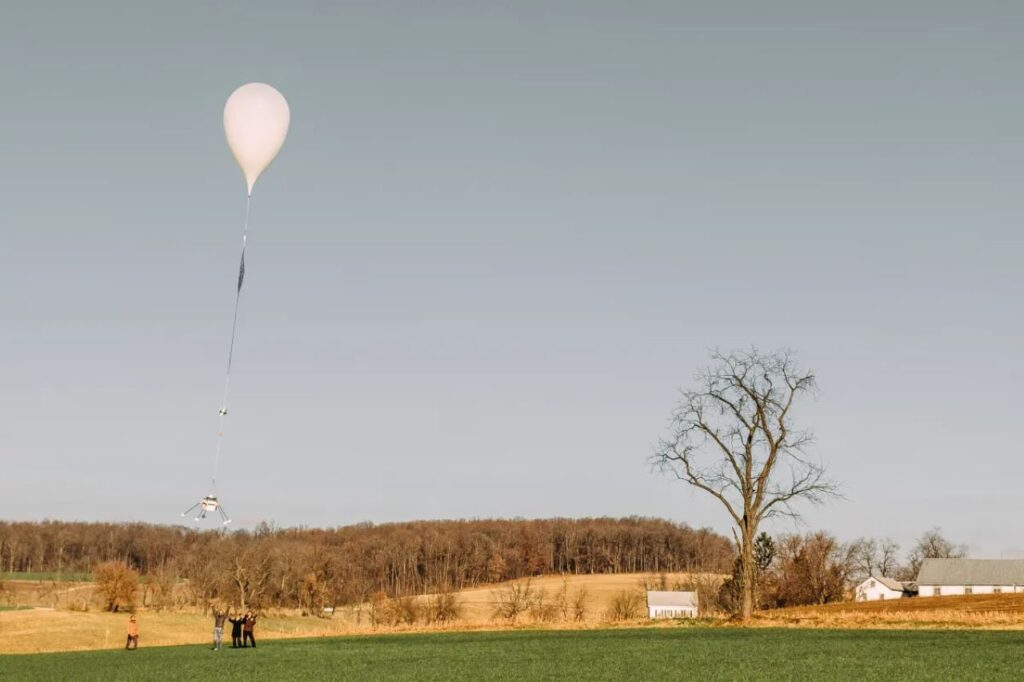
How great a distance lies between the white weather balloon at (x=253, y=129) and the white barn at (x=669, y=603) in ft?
362

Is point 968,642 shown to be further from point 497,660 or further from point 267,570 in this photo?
point 267,570

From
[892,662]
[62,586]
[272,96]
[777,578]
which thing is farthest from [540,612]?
[62,586]

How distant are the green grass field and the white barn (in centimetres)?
8623

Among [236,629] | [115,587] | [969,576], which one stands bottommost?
[115,587]

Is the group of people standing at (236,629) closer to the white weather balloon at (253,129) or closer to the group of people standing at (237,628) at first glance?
the group of people standing at (237,628)

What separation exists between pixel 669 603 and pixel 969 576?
4437 centimetres

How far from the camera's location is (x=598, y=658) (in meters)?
30.7

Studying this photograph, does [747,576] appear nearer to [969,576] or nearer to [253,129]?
[253,129]

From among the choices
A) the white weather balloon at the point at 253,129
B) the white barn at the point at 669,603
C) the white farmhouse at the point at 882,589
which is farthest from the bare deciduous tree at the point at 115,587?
the white farmhouse at the point at 882,589

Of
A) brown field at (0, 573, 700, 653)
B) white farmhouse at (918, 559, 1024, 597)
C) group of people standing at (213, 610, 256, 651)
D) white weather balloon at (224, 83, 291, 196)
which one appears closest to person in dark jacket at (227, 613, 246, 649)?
group of people standing at (213, 610, 256, 651)

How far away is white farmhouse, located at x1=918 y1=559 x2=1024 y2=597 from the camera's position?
136m

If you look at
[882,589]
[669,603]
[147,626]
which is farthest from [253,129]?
[882,589]

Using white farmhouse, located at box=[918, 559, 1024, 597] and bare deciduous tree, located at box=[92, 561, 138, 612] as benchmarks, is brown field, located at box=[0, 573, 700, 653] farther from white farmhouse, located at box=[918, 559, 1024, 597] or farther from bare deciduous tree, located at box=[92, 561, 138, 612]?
white farmhouse, located at box=[918, 559, 1024, 597]

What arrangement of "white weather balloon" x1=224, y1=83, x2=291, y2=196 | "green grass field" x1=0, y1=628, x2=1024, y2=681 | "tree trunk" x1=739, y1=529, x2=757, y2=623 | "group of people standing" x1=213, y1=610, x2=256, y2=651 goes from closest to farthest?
"white weather balloon" x1=224, y1=83, x2=291, y2=196, "green grass field" x1=0, y1=628, x2=1024, y2=681, "group of people standing" x1=213, y1=610, x2=256, y2=651, "tree trunk" x1=739, y1=529, x2=757, y2=623
